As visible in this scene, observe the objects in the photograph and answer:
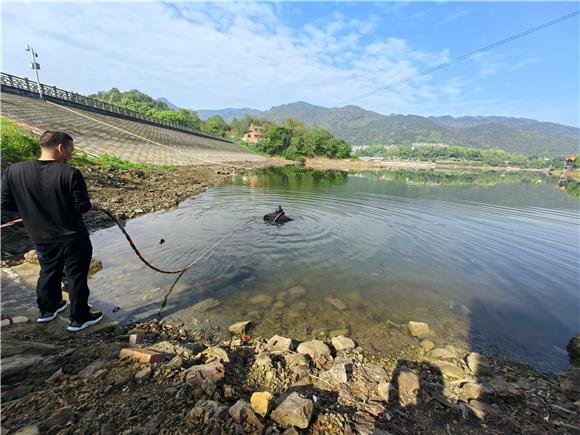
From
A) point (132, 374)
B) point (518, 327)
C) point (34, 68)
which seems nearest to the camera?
point (132, 374)

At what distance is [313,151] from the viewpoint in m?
78.3

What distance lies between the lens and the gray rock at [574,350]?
4.94 meters

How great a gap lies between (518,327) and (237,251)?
7.71 metres

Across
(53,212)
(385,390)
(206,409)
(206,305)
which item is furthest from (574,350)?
(53,212)

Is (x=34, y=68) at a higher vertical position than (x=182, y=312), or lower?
higher

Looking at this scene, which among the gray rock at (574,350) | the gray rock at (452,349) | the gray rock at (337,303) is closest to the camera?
the gray rock at (452,349)

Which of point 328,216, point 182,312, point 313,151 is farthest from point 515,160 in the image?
point 182,312

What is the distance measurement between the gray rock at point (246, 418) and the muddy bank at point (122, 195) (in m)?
6.80

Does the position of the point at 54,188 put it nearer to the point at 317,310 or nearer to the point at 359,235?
the point at 317,310

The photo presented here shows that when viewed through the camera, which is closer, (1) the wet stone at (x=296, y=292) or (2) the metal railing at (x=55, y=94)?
(1) the wet stone at (x=296, y=292)

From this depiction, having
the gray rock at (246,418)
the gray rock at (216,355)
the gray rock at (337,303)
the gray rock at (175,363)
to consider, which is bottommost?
the gray rock at (337,303)

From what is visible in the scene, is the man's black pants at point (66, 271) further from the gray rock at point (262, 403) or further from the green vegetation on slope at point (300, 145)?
the green vegetation on slope at point (300, 145)

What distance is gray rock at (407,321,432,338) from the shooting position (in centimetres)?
532

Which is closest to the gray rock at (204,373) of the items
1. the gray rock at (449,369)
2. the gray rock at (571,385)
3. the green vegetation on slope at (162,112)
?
the gray rock at (449,369)
